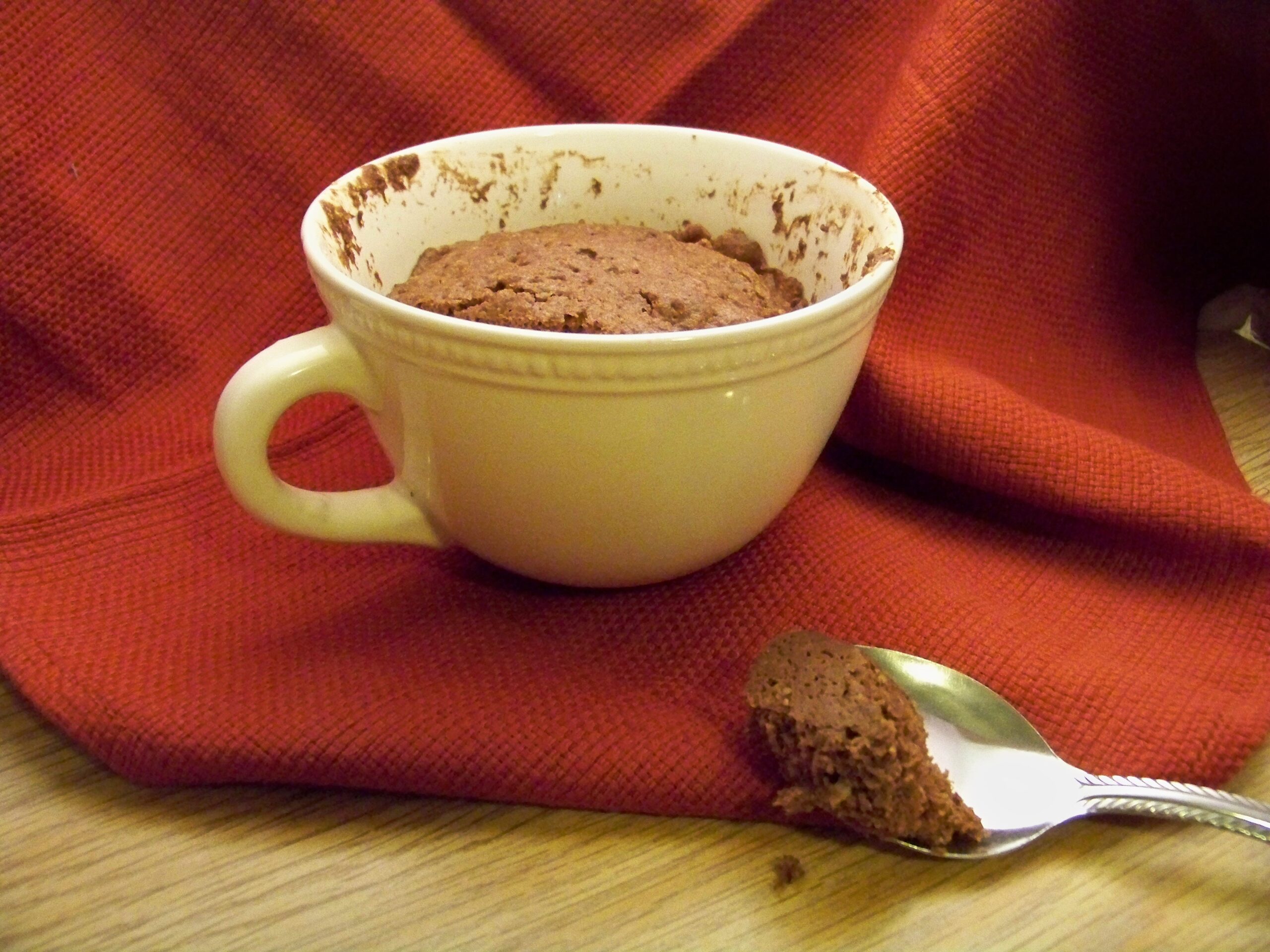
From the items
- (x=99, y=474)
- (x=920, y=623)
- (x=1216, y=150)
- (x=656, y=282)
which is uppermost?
(x=1216, y=150)

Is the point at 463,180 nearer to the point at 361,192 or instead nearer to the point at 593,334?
the point at 361,192

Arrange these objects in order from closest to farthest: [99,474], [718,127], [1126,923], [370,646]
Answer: [1126,923] → [370,646] → [99,474] → [718,127]

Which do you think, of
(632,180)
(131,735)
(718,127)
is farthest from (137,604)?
(718,127)

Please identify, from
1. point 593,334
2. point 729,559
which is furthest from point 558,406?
point 729,559

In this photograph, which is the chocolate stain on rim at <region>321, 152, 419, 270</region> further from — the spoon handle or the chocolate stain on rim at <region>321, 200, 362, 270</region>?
the spoon handle

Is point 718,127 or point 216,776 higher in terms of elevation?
point 718,127

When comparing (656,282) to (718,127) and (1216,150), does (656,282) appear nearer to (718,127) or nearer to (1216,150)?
(718,127)
